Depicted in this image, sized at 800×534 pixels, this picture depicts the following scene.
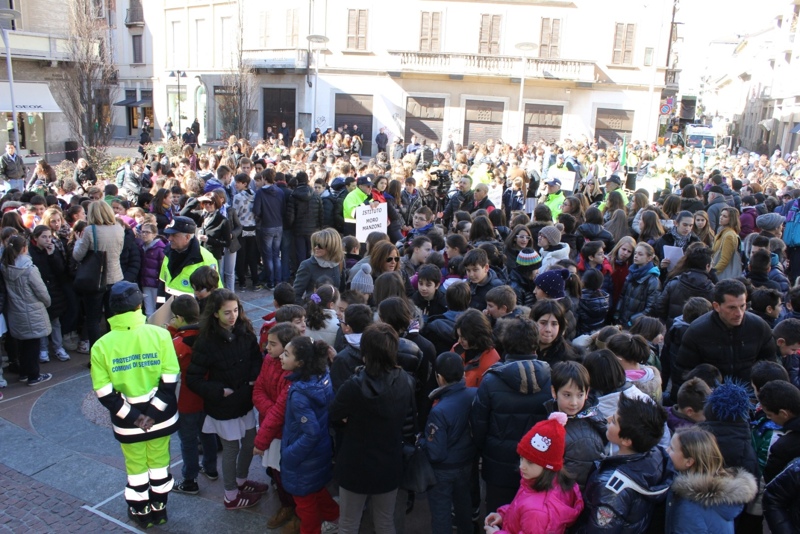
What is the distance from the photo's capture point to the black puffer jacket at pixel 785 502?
10.4ft

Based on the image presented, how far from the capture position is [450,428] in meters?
Answer: 3.90

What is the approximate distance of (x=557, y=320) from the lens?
448 cm

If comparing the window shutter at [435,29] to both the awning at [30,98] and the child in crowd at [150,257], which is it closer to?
the awning at [30,98]

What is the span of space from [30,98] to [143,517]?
27.3 metres

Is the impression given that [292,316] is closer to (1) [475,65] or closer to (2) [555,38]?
(1) [475,65]

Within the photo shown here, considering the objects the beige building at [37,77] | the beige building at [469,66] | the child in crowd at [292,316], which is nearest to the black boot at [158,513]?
the child in crowd at [292,316]

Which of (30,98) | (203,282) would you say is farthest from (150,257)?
(30,98)

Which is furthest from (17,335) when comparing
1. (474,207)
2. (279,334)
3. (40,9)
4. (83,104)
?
(40,9)

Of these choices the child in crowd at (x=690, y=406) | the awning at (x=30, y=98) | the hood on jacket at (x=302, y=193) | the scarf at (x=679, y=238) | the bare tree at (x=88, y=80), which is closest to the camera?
the child in crowd at (x=690, y=406)

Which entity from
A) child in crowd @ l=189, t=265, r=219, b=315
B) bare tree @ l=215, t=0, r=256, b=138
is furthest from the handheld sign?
bare tree @ l=215, t=0, r=256, b=138

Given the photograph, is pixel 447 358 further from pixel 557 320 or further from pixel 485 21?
pixel 485 21

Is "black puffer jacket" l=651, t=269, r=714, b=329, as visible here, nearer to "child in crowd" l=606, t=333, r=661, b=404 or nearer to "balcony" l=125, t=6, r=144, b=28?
"child in crowd" l=606, t=333, r=661, b=404

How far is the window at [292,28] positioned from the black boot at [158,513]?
111ft

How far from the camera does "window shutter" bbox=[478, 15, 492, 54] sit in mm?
34156
